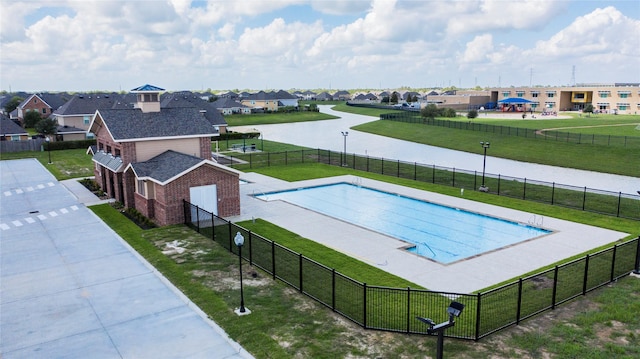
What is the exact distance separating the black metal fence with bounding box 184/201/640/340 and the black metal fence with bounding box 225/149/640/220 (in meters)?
9.97

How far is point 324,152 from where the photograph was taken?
2088 inches

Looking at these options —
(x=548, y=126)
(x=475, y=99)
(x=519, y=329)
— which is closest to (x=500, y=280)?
(x=519, y=329)

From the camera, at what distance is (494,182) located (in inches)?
1444

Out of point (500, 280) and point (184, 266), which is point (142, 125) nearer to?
point (184, 266)

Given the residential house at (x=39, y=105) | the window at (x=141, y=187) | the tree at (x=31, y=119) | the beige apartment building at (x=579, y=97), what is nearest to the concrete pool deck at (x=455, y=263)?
the window at (x=141, y=187)

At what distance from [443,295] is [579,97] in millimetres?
119787

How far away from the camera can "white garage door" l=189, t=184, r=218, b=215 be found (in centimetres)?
2691

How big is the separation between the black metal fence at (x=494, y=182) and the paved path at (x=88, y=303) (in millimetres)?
23071

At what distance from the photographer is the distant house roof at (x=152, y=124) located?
30.2 metres

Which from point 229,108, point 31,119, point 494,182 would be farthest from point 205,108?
point 494,182

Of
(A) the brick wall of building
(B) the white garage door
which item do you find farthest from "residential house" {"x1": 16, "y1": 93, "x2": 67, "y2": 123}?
(B) the white garage door

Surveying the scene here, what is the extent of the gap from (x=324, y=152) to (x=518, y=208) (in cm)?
2661

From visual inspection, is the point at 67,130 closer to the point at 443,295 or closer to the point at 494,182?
the point at 494,182

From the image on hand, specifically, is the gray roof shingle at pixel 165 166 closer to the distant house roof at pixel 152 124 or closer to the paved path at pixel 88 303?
the distant house roof at pixel 152 124
